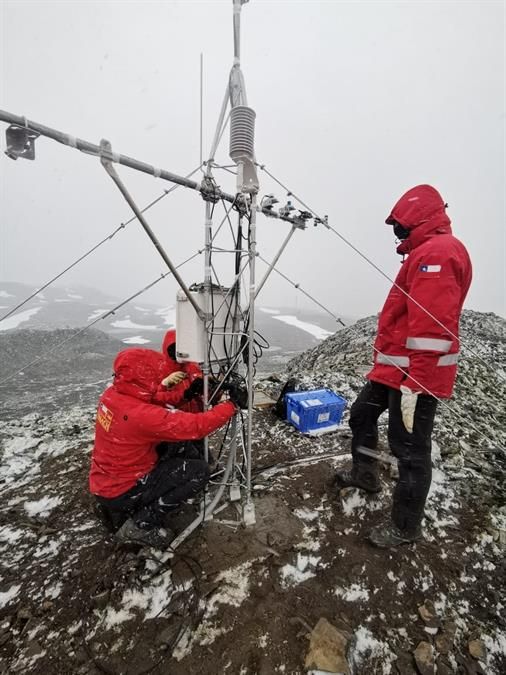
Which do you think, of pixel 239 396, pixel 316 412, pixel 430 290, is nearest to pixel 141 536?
pixel 239 396

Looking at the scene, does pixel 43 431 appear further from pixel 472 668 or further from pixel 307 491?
pixel 472 668

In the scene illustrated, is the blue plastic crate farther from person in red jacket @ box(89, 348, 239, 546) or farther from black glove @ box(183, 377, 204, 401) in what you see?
person in red jacket @ box(89, 348, 239, 546)

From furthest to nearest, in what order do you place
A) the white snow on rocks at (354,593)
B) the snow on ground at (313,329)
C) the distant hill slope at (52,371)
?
the snow on ground at (313,329) < the distant hill slope at (52,371) < the white snow on rocks at (354,593)

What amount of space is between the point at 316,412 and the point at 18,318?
37.0 m

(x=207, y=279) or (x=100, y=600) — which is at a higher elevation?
(x=207, y=279)

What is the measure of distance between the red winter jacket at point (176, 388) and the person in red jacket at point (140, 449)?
1.21ft

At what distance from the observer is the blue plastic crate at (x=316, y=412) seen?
4.45m

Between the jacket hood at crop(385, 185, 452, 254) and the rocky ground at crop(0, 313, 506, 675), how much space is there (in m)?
1.77

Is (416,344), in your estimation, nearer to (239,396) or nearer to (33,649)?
(239,396)

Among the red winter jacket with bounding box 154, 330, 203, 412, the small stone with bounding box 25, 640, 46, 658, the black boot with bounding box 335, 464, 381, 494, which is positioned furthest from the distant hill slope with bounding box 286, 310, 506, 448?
the small stone with bounding box 25, 640, 46, 658

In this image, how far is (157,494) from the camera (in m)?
2.73

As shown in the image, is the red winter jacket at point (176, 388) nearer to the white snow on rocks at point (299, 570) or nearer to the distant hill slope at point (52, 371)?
the white snow on rocks at point (299, 570)

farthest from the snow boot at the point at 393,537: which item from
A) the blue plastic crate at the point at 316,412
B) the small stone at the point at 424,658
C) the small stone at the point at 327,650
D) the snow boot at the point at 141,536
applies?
the blue plastic crate at the point at 316,412

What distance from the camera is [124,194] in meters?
1.98
